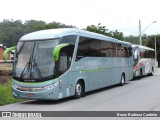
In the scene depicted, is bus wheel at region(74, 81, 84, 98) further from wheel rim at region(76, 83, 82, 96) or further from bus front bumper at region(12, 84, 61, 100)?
bus front bumper at region(12, 84, 61, 100)

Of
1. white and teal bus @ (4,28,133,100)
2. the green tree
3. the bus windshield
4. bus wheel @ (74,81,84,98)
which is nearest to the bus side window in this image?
white and teal bus @ (4,28,133,100)

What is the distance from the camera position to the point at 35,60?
1420cm

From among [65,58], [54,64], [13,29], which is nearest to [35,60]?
[54,64]

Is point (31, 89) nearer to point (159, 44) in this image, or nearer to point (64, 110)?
point (64, 110)

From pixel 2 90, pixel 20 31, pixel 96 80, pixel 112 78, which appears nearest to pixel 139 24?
pixel 112 78

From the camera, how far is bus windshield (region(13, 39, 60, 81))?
550 inches

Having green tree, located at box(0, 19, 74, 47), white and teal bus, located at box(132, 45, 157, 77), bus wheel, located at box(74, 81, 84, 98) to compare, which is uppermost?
green tree, located at box(0, 19, 74, 47)

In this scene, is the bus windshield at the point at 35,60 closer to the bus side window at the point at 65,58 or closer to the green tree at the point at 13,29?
the bus side window at the point at 65,58

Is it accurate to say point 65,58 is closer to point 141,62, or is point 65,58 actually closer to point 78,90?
point 78,90

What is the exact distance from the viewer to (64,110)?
12.2 metres

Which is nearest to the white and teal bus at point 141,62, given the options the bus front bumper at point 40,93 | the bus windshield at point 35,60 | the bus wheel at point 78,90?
the bus wheel at point 78,90

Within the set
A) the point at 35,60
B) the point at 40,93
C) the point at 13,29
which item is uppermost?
the point at 13,29

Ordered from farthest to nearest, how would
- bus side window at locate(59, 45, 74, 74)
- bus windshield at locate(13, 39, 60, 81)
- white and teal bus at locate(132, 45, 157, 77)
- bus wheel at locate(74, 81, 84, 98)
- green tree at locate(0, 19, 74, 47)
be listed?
green tree at locate(0, 19, 74, 47)
white and teal bus at locate(132, 45, 157, 77)
bus wheel at locate(74, 81, 84, 98)
bus side window at locate(59, 45, 74, 74)
bus windshield at locate(13, 39, 60, 81)

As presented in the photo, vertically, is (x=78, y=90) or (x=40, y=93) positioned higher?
(x=40, y=93)
